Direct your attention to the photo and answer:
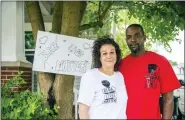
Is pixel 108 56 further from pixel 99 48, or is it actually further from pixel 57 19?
pixel 57 19

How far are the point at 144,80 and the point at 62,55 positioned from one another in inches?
60.6

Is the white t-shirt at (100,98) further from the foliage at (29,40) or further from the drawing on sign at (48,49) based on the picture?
the foliage at (29,40)

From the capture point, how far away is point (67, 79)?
3877mm

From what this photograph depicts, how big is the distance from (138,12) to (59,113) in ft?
6.26

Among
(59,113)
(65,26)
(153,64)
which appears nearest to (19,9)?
(65,26)

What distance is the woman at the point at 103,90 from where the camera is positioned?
6.21ft

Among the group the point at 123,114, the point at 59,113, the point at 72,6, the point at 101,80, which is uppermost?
the point at 72,6

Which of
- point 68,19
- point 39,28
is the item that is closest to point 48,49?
point 68,19

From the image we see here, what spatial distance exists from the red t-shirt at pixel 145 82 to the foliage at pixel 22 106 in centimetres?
129

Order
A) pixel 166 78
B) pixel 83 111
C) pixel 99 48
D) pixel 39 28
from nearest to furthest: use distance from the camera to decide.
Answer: pixel 83 111, pixel 99 48, pixel 166 78, pixel 39 28

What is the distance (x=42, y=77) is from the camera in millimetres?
4035

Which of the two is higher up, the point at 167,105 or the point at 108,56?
the point at 108,56

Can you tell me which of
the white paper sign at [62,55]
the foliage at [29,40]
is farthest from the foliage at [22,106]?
the foliage at [29,40]

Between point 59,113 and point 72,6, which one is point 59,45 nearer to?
point 72,6
